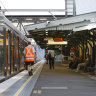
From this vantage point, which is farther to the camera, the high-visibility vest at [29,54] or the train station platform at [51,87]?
the high-visibility vest at [29,54]

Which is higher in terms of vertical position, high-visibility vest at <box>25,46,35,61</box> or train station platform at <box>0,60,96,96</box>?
high-visibility vest at <box>25,46,35,61</box>

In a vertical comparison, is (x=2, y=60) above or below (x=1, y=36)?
below

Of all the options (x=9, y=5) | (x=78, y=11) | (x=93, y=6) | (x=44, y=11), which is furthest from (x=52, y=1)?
(x=93, y=6)

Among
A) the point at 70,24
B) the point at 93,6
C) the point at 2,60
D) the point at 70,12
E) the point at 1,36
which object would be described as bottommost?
the point at 2,60

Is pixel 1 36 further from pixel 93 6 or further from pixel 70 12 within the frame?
pixel 70 12

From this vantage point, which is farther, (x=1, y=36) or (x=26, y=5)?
(x=26, y=5)

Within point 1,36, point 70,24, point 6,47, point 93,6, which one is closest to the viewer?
point 1,36

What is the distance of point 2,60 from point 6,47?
837mm

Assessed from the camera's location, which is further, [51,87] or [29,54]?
[29,54]

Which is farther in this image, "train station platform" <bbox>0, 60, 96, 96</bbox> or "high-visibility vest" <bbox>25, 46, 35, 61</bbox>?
"high-visibility vest" <bbox>25, 46, 35, 61</bbox>

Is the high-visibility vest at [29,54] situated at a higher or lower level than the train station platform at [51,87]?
higher

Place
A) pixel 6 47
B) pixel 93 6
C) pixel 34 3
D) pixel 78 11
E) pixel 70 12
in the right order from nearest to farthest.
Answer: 1. pixel 6 47
2. pixel 93 6
3. pixel 78 11
4. pixel 70 12
5. pixel 34 3

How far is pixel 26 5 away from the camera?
5584cm

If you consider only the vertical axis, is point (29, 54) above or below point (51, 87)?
above
